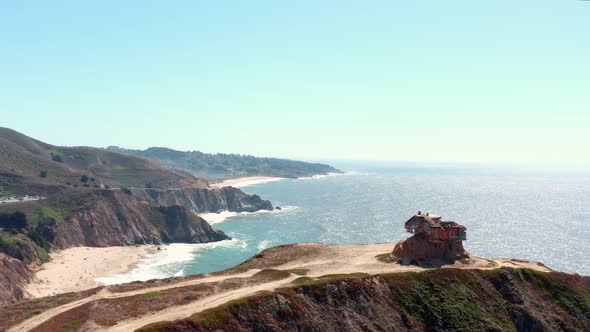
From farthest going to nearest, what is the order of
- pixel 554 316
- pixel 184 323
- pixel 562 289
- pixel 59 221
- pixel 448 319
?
pixel 59 221 → pixel 562 289 → pixel 554 316 → pixel 448 319 → pixel 184 323

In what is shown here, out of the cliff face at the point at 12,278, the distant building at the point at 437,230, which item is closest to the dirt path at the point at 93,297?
the distant building at the point at 437,230

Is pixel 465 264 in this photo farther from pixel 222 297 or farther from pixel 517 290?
pixel 222 297

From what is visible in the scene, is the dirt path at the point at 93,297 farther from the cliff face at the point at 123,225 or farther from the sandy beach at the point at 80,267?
the cliff face at the point at 123,225

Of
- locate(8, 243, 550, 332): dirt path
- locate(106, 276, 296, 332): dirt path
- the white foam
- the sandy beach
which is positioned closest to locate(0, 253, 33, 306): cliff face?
the sandy beach

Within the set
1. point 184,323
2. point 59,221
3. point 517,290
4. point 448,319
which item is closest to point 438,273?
point 448,319

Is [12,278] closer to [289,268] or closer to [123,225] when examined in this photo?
[123,225]

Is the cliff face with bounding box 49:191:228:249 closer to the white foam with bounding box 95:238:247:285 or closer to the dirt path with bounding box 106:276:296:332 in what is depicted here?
the white foam with bounding box 95:238:247:285
